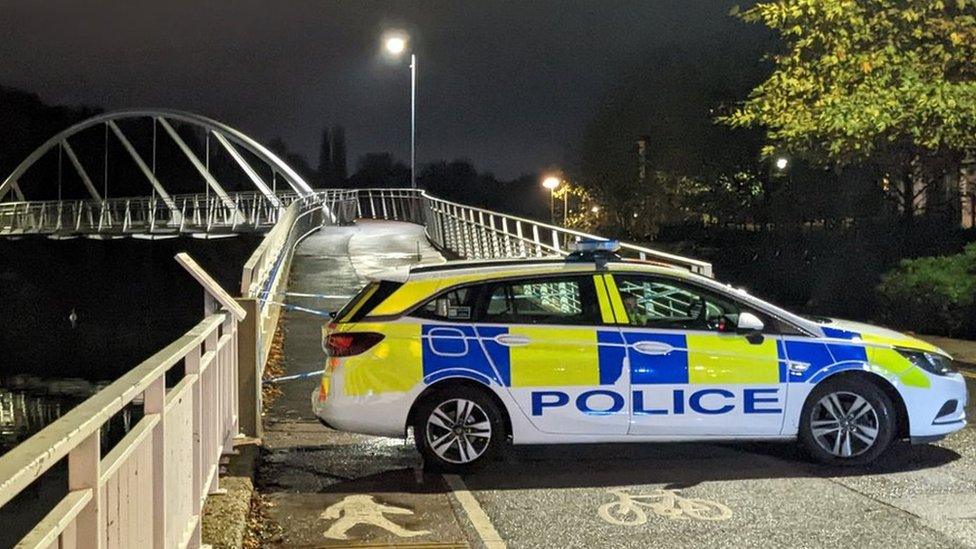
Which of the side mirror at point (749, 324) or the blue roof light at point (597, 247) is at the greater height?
the blue roof light at point (597, 247)

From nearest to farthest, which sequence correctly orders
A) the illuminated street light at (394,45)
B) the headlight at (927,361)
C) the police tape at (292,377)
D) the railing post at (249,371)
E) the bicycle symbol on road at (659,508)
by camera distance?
the bicycle symbol on road at (659,508), the headlight at (927,361), the railing post at (249,371), the police tape at (292,377), the illuminated street light at (394,45)

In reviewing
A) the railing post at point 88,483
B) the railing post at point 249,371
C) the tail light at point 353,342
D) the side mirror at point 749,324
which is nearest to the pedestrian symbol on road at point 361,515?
the tail light at point 353,342

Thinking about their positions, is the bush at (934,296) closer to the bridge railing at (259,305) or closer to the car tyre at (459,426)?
the bridge railing at (259,305)

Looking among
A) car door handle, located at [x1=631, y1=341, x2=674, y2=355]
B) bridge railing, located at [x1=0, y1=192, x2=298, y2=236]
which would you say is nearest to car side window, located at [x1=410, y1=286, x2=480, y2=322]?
car door handle, located at [x1=631, y1=341, x2=674, y2=355]

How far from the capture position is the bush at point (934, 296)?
15.7 metres

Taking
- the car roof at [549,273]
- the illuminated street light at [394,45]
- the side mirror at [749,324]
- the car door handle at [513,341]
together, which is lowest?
the car door handle at [513,341]

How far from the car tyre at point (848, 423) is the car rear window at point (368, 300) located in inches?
122

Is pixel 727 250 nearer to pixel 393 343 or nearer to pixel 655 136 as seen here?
pixel 655 136

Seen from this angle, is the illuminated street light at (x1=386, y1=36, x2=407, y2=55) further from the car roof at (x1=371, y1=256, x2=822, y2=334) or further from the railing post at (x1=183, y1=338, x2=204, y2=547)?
the railing post at (x1=183, y1=338, x2=204, y2=547)

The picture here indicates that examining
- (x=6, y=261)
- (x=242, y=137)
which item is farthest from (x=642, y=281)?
(x=6, y=261)

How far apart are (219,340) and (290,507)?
1.16 metres

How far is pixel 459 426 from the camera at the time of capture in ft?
24.8

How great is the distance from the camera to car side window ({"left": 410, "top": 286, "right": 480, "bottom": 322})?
25.0 ft

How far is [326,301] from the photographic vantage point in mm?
17969
